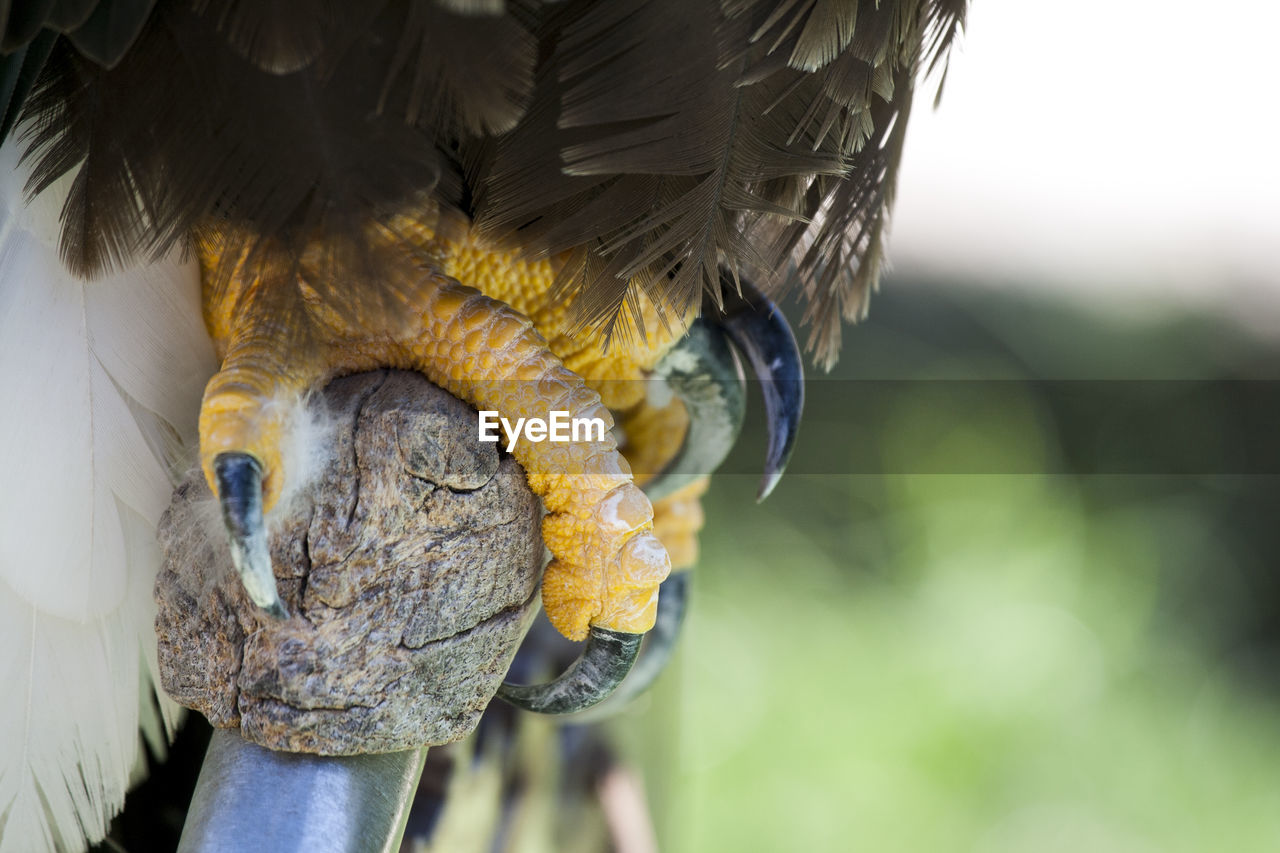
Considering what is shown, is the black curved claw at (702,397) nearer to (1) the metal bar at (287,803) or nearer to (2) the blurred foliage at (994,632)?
(1) the metal bar at (287,803)

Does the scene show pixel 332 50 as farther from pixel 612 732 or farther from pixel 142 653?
pixel 612 732

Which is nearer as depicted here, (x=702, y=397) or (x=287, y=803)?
(x=287, y=803)

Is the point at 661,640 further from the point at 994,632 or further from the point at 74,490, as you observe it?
the point at 994,632

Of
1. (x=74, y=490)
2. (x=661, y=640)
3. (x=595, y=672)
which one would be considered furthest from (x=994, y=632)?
(x=74, y=490)

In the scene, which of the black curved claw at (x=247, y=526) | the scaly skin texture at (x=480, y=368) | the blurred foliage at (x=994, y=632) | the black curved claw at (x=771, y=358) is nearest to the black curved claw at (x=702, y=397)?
the black curved claw at (x=771, y=358)

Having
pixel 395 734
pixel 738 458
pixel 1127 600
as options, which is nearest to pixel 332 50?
pixel 395 734

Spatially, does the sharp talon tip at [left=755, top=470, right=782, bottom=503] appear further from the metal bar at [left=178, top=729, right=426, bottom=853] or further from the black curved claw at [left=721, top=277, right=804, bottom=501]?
the metal bar at [left=178, top=729, right=426, bottom=853]
